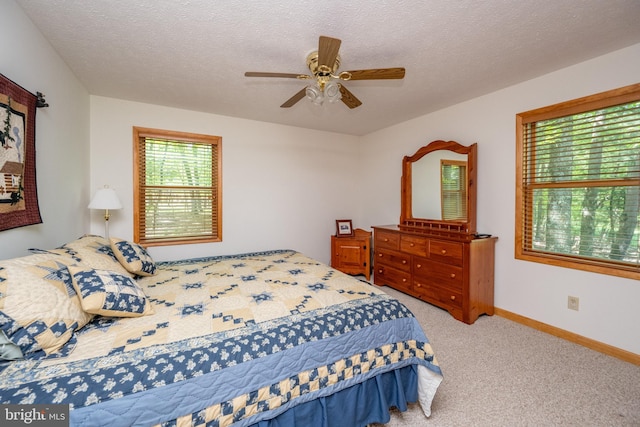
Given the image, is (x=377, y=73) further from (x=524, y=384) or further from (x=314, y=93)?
(x=524, y=384)

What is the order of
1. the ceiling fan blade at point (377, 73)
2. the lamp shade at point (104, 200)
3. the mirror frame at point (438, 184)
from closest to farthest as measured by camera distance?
1. the ceiling fan blade at point (377, 73)
2. the lamp shade at point (104, 200)
3. the mirror frame at point (438, 184)

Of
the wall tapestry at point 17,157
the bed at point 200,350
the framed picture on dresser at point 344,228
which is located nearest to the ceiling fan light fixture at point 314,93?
the bed at point 200,350

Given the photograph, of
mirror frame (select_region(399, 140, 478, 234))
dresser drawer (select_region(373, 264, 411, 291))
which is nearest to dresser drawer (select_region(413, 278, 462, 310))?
dresser drawer (select_region(373, 264, 411, 291))

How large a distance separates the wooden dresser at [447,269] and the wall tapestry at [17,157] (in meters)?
3.40

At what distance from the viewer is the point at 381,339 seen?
1481mm

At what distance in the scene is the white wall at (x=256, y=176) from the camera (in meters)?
2.98

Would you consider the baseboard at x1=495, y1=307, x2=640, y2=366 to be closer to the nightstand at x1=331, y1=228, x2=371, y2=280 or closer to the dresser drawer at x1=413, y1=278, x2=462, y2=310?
the dresser drawer at x1=413, y1=278, x2=462, y2=310

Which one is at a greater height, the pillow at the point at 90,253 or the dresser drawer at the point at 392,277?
the pillow at the point at 90,253

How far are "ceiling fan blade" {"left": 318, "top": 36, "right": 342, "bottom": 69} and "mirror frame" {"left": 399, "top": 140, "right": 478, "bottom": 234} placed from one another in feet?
6.76

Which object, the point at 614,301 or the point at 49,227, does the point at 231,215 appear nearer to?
the point at 49,227

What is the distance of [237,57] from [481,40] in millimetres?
1851

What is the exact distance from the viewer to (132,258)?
204 cm

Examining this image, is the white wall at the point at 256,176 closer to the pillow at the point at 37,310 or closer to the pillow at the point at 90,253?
the pillow at the point at 90,253

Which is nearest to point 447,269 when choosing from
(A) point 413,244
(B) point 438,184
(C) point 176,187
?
(A) point 413,244
